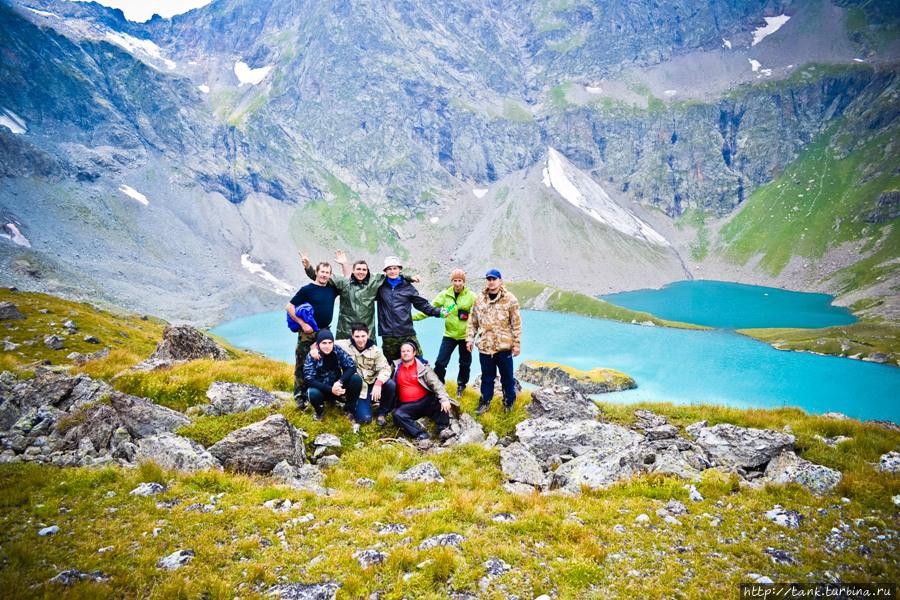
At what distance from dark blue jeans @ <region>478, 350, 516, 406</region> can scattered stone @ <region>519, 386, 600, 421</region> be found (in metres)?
0.81

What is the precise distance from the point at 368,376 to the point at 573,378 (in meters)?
62.9

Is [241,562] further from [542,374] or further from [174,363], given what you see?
[542,374]

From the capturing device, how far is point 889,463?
983 centimetres

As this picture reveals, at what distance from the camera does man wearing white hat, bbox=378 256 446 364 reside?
1398cm

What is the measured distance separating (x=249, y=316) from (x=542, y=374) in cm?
12953

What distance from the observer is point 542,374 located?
71.2 meters

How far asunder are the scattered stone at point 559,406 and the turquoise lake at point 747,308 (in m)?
152

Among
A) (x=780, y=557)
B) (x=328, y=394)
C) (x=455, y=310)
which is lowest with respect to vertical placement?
(x=780, y=557)

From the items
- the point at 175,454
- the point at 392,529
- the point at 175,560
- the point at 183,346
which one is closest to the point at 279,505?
the point at 175,560

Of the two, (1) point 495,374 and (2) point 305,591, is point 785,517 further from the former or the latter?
(2) point 305,591

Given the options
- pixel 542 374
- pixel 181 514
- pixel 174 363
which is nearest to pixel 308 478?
pixel 181 514

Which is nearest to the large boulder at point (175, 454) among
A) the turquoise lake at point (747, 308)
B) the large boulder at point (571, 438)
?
the large boulder at point (571, 438)

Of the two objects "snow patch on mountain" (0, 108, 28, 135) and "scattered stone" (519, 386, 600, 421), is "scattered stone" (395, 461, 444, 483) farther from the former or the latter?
"snow patch on mountain" (0, 108, 28, 135)

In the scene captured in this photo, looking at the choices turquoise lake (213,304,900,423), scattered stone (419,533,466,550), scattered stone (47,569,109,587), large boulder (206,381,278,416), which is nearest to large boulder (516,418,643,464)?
scattered stone (419,533,466,550)
